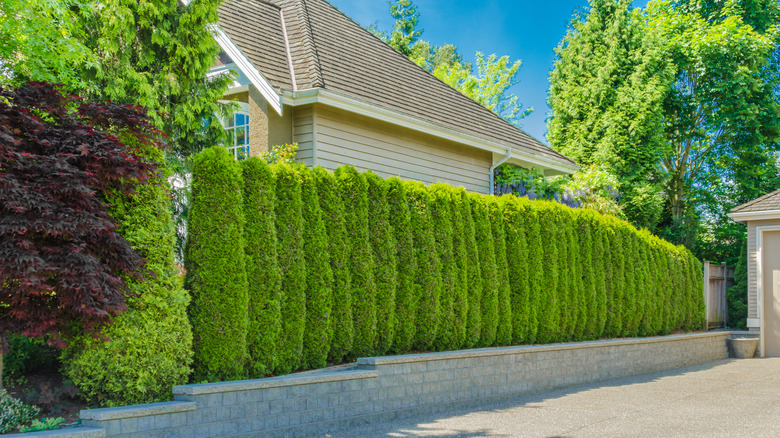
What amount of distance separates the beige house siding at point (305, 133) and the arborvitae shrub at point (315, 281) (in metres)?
3.00

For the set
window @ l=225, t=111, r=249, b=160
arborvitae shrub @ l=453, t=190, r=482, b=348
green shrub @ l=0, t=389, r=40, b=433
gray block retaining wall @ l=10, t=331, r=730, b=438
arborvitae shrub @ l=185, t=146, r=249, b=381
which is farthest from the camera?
window @ l=225, t=111, r=249, b=160

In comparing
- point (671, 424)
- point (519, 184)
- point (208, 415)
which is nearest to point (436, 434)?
point (208, 415)

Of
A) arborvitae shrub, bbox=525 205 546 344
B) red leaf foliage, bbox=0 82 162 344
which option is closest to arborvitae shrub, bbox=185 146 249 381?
red leaf foliage, bbox=0 82 162 344

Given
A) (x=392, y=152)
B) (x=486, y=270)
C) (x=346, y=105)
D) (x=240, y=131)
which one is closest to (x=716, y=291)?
(x=486, y=270)

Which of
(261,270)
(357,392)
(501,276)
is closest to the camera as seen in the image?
(261,270)

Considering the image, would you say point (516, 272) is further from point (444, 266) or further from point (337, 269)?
point (337, 269)

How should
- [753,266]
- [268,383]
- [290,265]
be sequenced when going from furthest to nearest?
1. [753,266]
2. [290,265]
3. [268,383]

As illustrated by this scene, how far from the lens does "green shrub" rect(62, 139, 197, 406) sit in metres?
5.19

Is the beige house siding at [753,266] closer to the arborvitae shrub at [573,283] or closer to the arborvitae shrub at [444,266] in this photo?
the arborvitae shrub at [573,283]

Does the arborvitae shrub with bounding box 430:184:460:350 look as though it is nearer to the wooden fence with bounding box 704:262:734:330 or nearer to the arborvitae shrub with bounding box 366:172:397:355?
the arborvitae shrub with bounding box 366:172:397:355

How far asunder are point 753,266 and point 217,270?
50.2ft

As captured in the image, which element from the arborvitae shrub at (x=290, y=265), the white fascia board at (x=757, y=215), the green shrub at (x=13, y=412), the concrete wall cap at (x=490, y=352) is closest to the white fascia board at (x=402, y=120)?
the arborvitae shrub at (x=290, y=265)

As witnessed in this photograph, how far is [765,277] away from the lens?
53.8 feet

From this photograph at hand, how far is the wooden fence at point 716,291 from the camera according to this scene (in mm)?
16886
